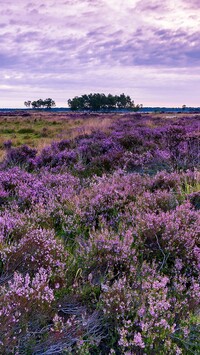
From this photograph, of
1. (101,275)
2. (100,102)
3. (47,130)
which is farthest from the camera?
(100,102)

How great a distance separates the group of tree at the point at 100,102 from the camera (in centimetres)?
10806

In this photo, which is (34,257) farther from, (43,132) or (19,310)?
(43,132)

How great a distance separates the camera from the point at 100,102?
108 m

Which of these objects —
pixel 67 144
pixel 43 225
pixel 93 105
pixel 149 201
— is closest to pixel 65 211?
pixel 43 225

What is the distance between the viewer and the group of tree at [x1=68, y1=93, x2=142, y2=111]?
355 feet

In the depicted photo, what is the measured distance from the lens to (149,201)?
4703 mm

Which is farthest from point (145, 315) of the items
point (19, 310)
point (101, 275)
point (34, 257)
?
point (34, 257)

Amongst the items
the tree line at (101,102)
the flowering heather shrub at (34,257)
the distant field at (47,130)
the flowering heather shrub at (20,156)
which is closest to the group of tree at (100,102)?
the tree line at (101,102)

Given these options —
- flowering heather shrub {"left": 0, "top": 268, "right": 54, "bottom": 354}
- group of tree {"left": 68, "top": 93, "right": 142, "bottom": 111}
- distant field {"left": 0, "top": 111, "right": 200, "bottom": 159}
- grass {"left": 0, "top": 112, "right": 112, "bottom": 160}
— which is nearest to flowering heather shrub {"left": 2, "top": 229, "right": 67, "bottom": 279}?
flowering heather shrub {"left": 0, "top": 268, "right": 54, "bottom": 354}

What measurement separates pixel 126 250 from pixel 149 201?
64.3 inches

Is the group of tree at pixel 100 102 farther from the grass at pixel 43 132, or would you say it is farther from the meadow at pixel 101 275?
the meadow at pixel 101 275

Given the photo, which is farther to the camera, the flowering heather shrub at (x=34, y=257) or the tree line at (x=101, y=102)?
the tree line at (x=101, y=102)

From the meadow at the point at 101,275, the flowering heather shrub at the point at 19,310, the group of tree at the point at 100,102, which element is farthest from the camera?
the group of tree at the point at 100,102

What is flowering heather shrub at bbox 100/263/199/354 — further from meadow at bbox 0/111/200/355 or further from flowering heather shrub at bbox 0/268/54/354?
flowering heather shrub at bbox 0/268/54/354
